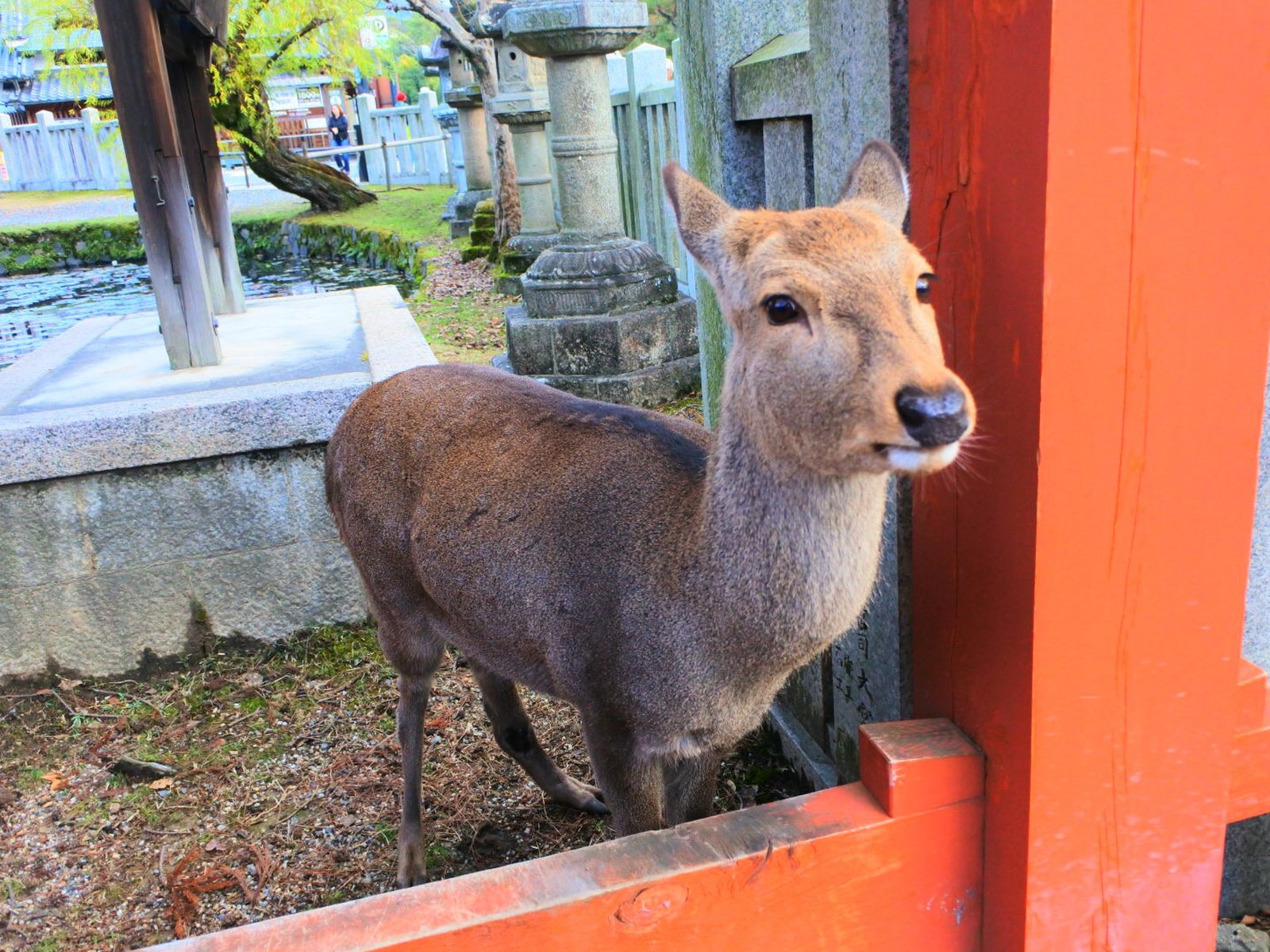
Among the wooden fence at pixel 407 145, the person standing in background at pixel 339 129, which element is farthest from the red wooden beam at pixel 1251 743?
the person standing in background at pixel 339 129

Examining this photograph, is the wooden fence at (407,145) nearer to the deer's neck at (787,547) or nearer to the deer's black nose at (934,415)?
the deer's neck at (787,547)

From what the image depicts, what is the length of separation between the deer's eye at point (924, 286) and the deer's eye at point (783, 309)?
204 millimetres

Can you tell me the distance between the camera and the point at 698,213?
2170 millimetres

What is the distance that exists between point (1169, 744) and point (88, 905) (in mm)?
2982

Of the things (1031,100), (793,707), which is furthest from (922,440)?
(793,707)

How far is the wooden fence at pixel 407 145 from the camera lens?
85.6ft

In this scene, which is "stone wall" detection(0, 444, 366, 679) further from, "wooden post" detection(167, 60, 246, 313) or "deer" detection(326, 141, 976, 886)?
"wooden post" detection(167, 60, 246, 313)

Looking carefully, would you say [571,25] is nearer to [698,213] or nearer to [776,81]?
[776,81]

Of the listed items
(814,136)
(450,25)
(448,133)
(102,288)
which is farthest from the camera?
(448,133)

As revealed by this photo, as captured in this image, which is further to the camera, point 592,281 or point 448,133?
point 448,133

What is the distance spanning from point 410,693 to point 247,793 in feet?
3.00

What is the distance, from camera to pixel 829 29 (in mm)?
2193

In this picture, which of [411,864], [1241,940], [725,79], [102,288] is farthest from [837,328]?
[102,288]

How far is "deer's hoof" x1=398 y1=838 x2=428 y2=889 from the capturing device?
320cm
